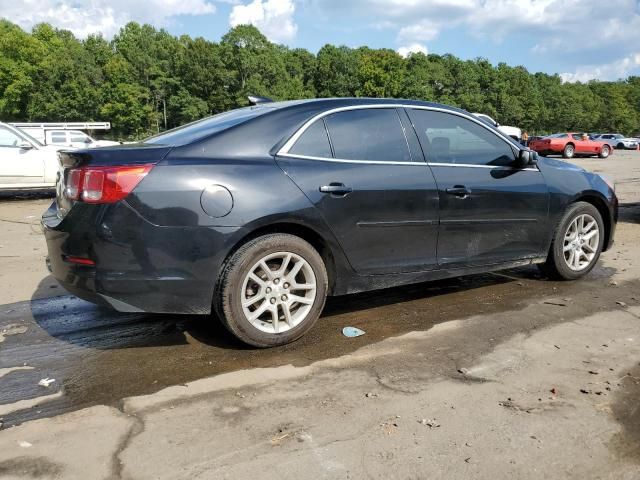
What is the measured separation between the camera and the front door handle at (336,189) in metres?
3.84

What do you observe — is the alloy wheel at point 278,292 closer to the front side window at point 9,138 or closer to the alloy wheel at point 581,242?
the alloy wheel at point 581,242

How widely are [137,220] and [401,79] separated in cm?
8658

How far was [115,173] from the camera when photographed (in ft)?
11.0

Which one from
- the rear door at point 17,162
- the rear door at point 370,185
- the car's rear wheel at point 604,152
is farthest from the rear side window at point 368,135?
the car's rear wheel at point 604,152

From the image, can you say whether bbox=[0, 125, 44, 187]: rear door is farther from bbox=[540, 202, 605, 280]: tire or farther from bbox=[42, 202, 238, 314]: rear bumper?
bbox=[540, 202, 605, 280]: tire

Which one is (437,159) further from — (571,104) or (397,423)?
(571,104)

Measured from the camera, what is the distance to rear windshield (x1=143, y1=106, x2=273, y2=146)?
377cm

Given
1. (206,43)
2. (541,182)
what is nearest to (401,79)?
(206,43)

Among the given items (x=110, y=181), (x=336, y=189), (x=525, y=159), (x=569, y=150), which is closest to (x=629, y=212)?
(x=525, y=159)

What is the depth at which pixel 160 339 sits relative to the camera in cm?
402

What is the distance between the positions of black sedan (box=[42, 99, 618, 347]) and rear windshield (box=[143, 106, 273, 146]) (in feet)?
0.07

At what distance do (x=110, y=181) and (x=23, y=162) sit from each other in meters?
9.75

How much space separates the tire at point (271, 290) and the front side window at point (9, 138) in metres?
10.1

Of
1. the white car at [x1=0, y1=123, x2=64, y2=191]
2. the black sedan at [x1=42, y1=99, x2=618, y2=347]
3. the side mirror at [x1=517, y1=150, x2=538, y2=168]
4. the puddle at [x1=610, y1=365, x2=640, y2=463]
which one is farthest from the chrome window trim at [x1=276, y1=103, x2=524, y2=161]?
the white car at [x1=0, y1=123, x2=64, y2=191]
